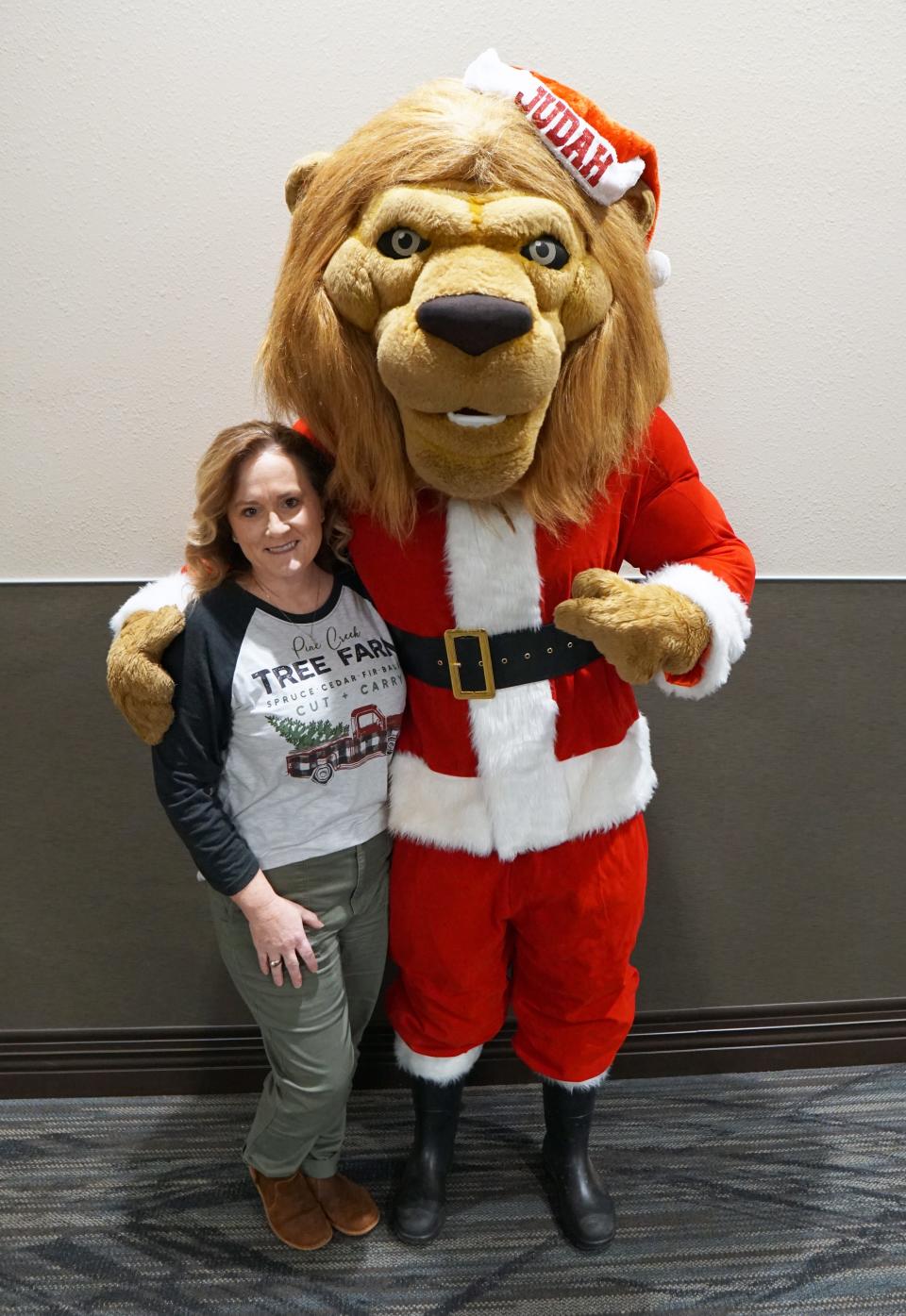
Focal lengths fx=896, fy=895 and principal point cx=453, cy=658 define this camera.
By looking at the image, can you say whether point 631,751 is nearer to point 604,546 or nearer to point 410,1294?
point 604,546

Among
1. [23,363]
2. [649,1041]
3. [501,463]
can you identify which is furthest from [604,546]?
[649,1041]

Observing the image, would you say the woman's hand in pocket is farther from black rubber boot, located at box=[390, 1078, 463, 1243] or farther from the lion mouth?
the lion mouth

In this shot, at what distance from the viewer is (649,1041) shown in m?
1.73

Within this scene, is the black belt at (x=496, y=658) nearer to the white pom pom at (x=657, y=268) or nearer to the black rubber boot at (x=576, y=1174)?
the white pom pom at (x=657, y=268)

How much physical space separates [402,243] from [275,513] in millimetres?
339

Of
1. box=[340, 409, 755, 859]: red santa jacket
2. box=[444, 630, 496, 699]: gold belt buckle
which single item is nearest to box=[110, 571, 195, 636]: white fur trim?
box=[340, 409, 755, 859]: red santa jacket

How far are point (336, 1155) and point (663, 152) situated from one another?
5.38ft

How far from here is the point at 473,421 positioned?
3.18 ft

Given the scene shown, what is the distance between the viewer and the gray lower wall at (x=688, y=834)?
1.57 meters

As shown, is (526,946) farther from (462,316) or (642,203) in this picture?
(642,203)

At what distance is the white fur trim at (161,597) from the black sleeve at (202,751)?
57 mm

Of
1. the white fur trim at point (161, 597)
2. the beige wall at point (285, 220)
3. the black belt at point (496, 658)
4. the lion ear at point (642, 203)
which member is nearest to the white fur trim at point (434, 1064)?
the black belt at point (496, 658)

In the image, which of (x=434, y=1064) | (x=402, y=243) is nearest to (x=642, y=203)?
(x=402, y=243)

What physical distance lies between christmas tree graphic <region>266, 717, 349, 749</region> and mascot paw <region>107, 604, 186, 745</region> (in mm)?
134
